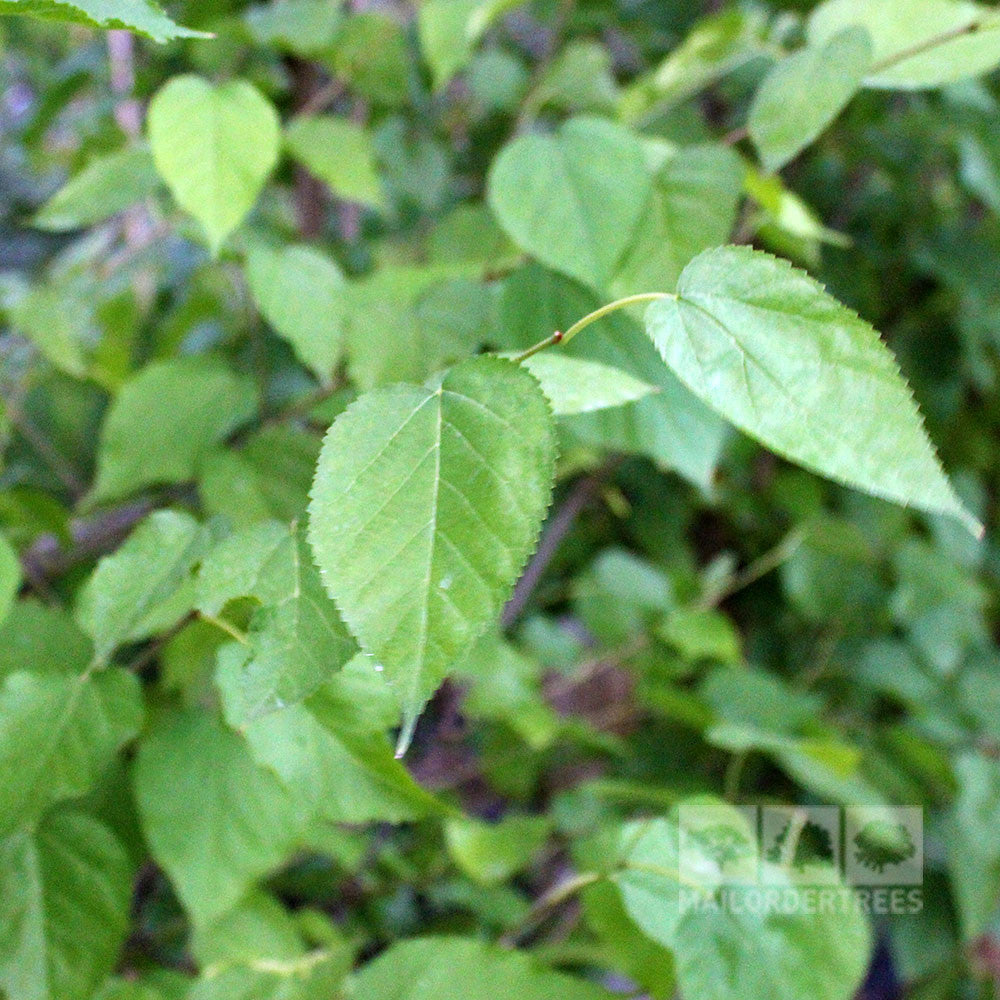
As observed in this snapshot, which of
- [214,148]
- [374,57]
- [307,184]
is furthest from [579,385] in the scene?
[307,184]

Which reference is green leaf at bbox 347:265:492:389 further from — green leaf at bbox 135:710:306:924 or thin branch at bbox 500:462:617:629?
thin branch at bbox 500:462:617:629

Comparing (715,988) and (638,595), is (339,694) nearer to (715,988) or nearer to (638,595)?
(715,988)

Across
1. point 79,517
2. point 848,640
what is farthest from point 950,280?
point 79,517

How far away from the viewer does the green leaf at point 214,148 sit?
498 mm

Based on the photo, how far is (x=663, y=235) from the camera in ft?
1.66

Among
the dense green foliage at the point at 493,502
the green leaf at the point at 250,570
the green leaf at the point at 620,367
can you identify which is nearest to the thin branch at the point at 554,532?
the dense green foliage at the point at 493,502

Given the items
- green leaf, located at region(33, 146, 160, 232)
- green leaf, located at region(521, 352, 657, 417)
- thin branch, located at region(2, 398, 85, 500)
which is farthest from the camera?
thin branch, located at region(2, 398, 85, 500)

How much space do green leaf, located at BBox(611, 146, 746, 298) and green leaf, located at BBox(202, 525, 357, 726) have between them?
10.9 inches

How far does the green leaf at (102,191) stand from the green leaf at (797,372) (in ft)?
1.54

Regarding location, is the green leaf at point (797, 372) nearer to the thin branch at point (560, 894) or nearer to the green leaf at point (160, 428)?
the thin branch at point (560, 894)

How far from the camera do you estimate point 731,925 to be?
1.34ft

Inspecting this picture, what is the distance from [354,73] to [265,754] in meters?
0.60

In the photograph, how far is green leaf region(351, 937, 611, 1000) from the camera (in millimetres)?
424

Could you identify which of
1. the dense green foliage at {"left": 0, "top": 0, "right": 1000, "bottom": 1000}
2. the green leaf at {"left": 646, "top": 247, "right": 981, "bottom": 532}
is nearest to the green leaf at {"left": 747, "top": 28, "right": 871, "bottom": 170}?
the dense green foliage at {"left": 0, "top": 0, "right": 1000, "bottom": 1000}
